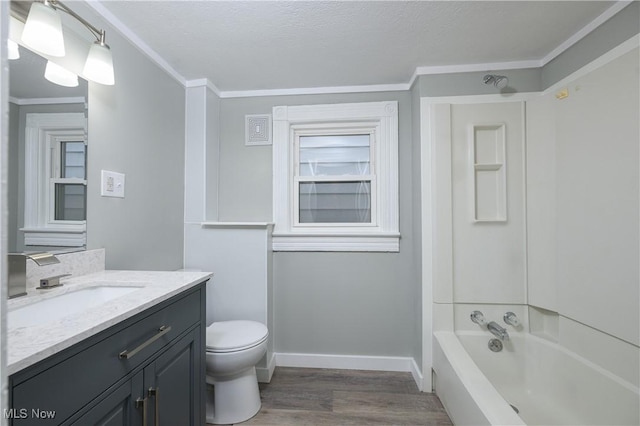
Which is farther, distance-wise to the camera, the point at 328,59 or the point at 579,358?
the point at 328,59

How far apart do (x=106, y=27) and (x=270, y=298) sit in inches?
74.0

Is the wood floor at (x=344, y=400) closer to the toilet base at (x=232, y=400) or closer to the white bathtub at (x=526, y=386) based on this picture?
the toilet base at (x=232, y=400)

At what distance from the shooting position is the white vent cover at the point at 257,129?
2242 mm

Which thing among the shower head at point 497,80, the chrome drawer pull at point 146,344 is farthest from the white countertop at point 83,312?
the shower head at point 497,80

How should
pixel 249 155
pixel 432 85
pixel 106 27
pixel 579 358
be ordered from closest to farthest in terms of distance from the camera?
pixel 106 27, pixel 579 358, pixel 432 85, pixel 249 155

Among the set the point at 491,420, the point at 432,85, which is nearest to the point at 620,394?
the point at 491,420

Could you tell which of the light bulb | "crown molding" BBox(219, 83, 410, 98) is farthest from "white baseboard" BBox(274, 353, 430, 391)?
the light bulb

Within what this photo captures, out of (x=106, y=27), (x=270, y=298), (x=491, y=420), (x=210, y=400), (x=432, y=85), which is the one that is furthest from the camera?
(x=270, y=298)

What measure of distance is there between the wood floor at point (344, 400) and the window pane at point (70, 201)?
1.42 m

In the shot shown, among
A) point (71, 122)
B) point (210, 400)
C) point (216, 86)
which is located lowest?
point (210, 400)

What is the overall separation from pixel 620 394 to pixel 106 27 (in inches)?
121

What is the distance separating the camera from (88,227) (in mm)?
1313

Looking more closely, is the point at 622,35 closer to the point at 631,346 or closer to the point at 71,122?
the point at 631,346

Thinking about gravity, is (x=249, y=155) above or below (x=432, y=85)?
below
